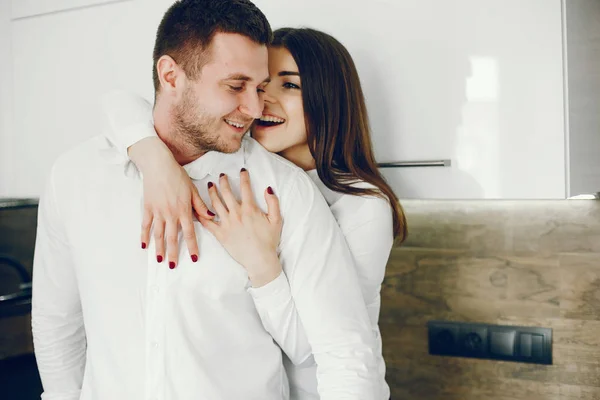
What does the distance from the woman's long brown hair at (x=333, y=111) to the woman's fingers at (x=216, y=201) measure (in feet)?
0.74

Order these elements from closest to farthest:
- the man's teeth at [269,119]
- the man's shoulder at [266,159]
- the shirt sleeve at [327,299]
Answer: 1. the shirt sleeve at [327,299]
2. the man's shoulder at [266,159]
3. the man's teeth at [269,119]

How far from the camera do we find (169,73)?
1112 mm

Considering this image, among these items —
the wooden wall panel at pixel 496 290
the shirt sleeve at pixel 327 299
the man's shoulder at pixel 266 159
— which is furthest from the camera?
the wooden wall panel at pixel 496 290

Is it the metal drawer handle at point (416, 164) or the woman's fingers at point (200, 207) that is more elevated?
the metal drawer handle at point (416, 164)

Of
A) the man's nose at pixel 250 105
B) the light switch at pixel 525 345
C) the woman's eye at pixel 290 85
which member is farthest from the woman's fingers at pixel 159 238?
the light switch at pixel 525 345

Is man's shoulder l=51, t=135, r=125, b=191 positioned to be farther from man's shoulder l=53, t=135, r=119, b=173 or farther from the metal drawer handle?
the metal drawer handle

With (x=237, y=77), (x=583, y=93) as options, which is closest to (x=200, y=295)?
(x=237, y=77)

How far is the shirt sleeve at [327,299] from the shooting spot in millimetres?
995

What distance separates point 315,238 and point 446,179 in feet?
1.05

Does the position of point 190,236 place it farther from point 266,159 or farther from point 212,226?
point 266,159

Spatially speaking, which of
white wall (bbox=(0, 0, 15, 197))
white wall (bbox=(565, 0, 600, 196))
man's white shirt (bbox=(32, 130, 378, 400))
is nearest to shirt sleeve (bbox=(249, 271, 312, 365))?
man's white shirt (bbox=(32, 130, 378, 400))

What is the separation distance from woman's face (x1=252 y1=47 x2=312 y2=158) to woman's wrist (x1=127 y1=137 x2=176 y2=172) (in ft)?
0.67

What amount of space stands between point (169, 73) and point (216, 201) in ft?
0.79

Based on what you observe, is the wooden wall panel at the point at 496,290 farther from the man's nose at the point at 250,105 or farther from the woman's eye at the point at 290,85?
the man's nose at the point at 250,105
